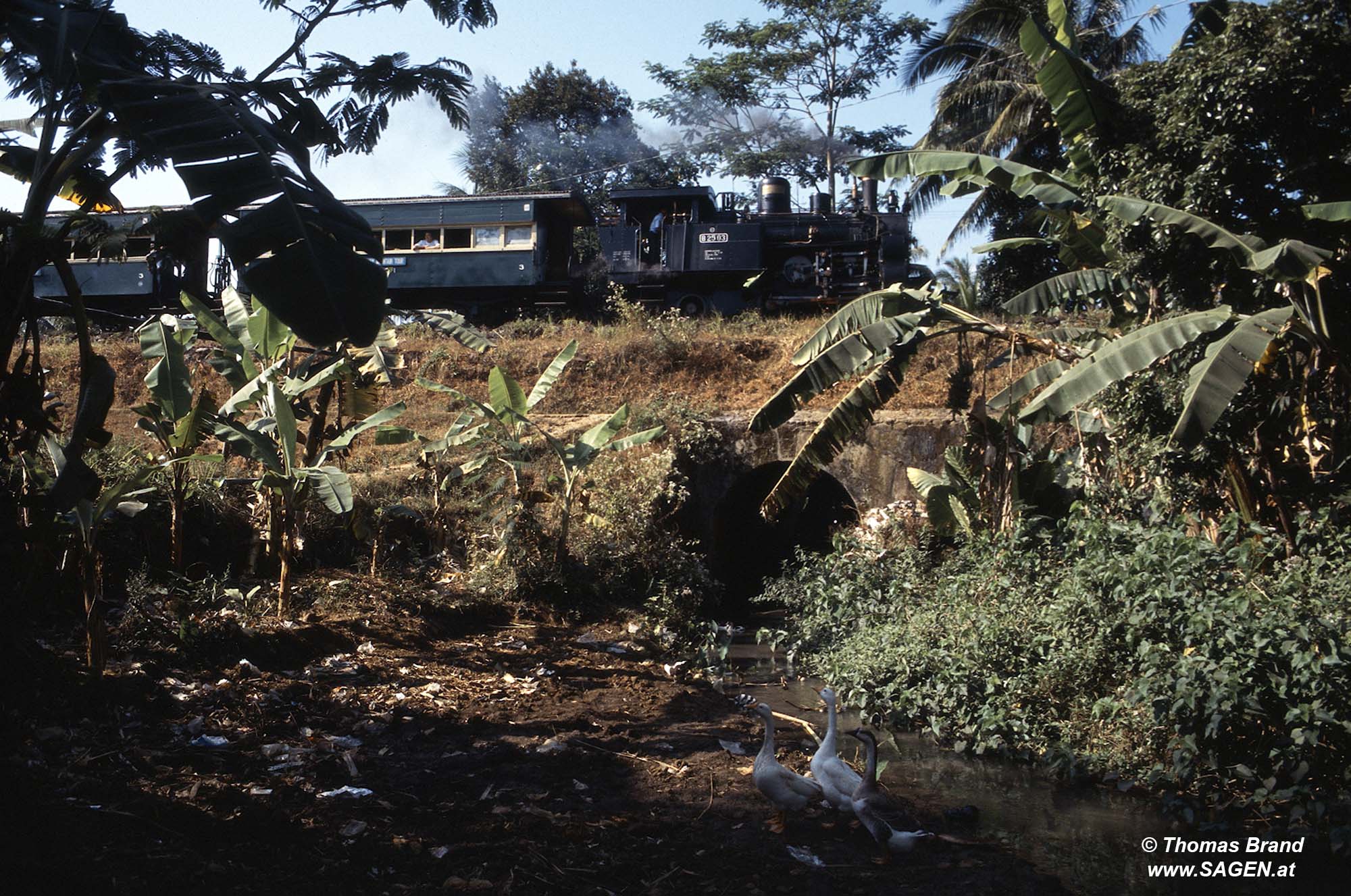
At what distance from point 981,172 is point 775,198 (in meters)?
11.3

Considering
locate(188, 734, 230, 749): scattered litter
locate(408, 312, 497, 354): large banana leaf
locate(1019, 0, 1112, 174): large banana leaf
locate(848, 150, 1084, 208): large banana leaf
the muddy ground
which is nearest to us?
the muddy ground

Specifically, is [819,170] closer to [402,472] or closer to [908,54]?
[908,54]

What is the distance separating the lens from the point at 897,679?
741 centimetres

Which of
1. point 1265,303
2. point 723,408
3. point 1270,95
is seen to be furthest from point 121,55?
point 723,408

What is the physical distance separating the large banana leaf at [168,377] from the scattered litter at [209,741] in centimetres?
229

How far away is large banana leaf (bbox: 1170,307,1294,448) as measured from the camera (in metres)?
5.38

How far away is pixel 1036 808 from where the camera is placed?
5.70 metres

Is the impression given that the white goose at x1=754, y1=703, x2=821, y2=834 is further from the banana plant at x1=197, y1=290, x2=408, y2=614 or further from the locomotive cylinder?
the locomotive cylinder

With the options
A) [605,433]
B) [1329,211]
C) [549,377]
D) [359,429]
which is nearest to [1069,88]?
[1329,211]

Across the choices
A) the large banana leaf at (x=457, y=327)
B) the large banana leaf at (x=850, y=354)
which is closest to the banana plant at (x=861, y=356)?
the large banana leaf at (x=850, y=354)

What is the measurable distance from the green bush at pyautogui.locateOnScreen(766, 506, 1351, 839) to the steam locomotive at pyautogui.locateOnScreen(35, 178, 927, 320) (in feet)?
33.4

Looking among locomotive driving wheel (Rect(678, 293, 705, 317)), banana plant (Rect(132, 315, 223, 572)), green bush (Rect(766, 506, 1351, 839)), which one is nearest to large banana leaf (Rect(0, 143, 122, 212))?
banana plant (Rect(132, 315, 223, 572))

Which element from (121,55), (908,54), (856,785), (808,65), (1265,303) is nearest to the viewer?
(121,55)

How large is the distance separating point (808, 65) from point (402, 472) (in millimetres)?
17843
